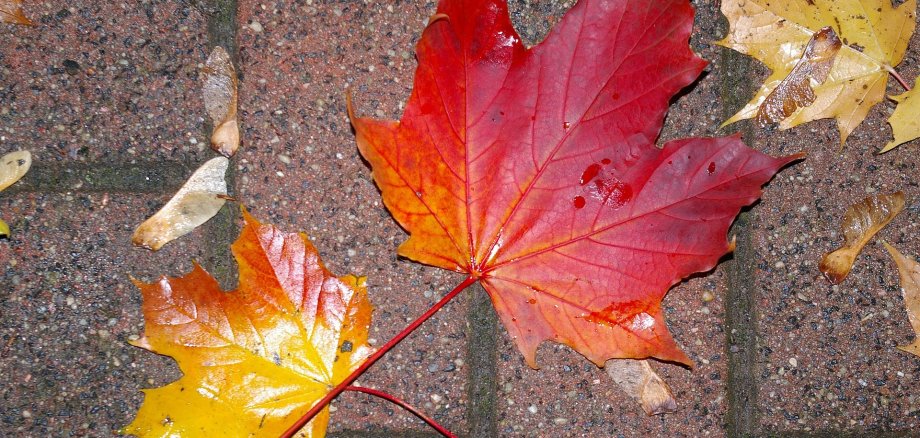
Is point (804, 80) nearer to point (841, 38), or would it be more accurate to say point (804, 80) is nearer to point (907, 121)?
point (841, 38)

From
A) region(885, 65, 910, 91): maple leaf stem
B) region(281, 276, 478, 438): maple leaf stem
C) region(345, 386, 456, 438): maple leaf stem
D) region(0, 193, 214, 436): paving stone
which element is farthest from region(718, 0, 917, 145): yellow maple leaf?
region(0, 193, 214, 436): paving stone

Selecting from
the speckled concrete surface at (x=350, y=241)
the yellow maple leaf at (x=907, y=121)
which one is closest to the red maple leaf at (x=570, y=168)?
the speckled concrete surface at (x=350, y=241)

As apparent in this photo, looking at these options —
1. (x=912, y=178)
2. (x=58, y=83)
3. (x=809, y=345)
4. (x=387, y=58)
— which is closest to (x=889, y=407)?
(x=809, y=345)

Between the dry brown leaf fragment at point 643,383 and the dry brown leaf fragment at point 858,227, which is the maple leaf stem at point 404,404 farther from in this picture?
the dry brown leaf fragment at point 858,227

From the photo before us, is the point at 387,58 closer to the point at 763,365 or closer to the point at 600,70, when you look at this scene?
the point at 600,70

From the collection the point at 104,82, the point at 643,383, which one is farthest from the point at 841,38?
the point at 104,82
